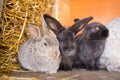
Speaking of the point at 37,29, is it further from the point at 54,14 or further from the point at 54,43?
the point at 54,14

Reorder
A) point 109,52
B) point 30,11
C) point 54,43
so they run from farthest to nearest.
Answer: point 30,11
point 109,52
point 54,43

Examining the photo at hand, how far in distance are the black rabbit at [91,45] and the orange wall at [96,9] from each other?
0.48m

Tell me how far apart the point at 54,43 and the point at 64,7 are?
2.31ft

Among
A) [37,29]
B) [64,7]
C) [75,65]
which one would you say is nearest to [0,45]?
[37,29]

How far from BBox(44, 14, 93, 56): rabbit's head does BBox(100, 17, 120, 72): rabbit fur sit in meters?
0.20

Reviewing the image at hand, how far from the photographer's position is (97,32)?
162cm

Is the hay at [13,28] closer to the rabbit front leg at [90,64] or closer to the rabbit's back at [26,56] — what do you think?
the rabbit's back at [26,56]

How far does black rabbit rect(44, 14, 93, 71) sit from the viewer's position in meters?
1.56

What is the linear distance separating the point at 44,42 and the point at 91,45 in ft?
0.99

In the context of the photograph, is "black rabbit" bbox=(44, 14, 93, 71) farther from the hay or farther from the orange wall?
the orange wall

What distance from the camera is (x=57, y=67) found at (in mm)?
1592

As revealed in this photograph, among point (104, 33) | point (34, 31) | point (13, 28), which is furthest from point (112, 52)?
point (13, 28)

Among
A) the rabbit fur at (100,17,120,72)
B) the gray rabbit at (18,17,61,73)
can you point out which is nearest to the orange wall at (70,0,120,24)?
the rabbit fur at (100,17,120,72)

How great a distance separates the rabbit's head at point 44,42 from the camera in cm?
152
